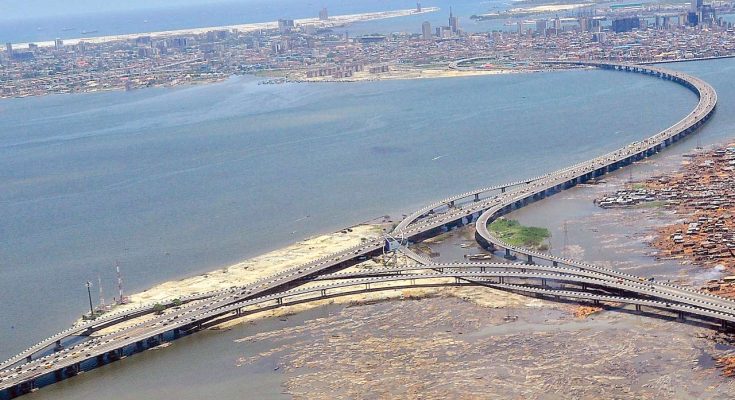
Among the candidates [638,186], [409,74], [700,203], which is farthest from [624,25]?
[700,203]

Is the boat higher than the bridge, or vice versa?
the bridge

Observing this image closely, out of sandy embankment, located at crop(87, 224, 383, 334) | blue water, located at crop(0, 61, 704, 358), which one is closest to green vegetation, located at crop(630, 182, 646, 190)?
blue water, located at crop(0, 61, 704, 358)

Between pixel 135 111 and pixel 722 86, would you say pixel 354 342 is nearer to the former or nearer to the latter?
pixel 722 86

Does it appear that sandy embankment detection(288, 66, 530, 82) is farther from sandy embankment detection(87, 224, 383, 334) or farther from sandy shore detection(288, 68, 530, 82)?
sandy embankment detection(87, 224, 383, 334)

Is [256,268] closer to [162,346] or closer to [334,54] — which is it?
[162,346]

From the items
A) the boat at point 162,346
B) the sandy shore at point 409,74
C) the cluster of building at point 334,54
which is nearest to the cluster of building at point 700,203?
the boat at point 162,346
